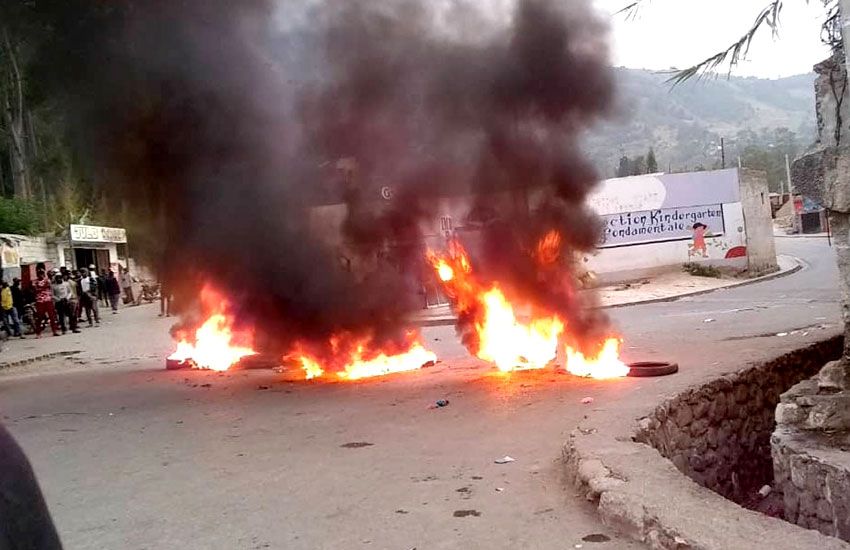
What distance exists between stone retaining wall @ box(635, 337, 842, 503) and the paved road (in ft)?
0.98

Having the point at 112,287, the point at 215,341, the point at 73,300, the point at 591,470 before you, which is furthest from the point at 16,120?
the point at 591,470

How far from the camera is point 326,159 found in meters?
11.1

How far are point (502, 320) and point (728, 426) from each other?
3.29 metres

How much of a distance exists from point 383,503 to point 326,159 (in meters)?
7.16

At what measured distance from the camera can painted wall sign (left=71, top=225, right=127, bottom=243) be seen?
2651 centimetres

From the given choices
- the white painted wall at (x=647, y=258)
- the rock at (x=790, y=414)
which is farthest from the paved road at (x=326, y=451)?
the white painted wall at (x=647, y=258)

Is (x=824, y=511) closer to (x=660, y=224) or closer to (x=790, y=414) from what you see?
(x=790, y=414)

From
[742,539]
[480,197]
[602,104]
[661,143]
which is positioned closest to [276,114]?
[480,197]

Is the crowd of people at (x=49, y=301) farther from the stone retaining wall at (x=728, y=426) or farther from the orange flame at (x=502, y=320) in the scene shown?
the stone retaining wall at (x=728, y=426)

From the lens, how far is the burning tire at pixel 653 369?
805 centimetres

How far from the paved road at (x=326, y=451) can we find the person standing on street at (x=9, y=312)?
6.46 meters

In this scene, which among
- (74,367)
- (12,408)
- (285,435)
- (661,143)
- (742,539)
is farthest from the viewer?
(661,143)

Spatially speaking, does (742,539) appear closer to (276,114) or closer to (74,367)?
Answer: (276,114)

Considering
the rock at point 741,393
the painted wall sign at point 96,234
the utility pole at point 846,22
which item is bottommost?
the rock at point 741,393
